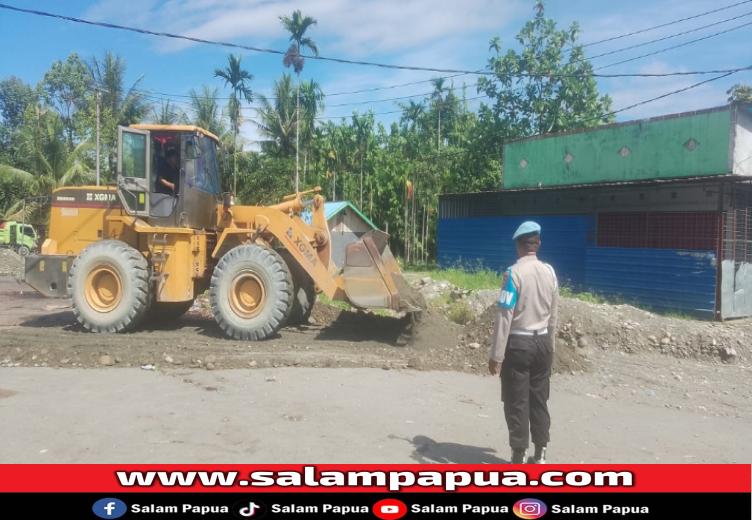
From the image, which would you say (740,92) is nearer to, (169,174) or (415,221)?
(415,221)

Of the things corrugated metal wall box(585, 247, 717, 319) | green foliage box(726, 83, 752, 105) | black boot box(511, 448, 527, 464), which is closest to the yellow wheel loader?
black boot box(511, 448, 527, 464)

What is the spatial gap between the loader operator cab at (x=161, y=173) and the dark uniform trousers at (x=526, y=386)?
21.6ft

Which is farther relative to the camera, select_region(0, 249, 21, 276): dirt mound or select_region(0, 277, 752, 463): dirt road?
select_region(0, 249, 21, 276): dirt mound

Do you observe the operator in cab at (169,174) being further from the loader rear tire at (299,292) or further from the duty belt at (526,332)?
the duty belt at (526,332)

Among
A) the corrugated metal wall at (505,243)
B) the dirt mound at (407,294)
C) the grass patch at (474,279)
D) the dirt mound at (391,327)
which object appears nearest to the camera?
the dirt mound at (391,327)

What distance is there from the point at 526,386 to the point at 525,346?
29cm

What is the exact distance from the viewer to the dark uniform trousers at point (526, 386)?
4.21m

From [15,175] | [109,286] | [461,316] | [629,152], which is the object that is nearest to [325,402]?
[461,316]

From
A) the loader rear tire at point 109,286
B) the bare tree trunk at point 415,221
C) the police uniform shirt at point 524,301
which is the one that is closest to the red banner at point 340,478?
the police uniform shirt at point 524,301

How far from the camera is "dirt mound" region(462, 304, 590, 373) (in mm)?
7840

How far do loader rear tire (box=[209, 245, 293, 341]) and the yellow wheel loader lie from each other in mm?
15

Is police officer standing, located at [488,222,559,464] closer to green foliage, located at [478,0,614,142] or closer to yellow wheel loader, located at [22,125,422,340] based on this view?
yellow wheel loader, located at [22,125,422,340]

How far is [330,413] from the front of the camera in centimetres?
575

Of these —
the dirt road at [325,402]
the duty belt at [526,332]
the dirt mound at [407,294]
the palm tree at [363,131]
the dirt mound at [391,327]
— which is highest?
the palm tree at [363,131]
